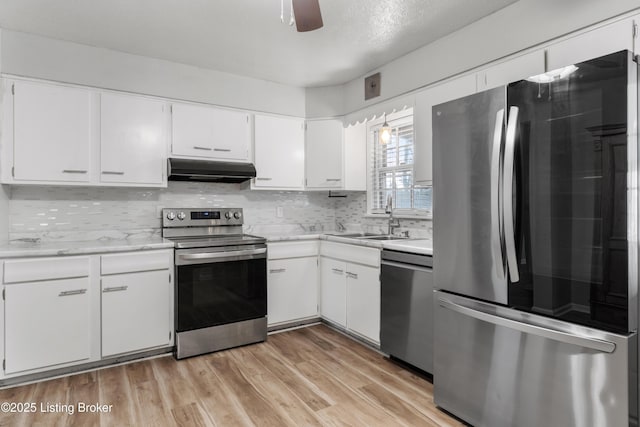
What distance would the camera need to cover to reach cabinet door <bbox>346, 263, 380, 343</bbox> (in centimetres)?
294

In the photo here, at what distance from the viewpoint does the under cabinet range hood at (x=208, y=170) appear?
10.4 feet

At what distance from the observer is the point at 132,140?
3088mm

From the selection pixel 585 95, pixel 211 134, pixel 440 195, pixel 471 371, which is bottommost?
pixel 471 371

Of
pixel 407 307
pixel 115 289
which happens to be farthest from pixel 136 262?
pixel 407 307

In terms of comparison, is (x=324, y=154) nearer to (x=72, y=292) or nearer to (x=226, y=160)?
(x=226, y=160)

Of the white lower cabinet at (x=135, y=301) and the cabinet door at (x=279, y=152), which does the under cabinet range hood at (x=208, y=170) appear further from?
the white lower cabinet at (x=135, y=301)

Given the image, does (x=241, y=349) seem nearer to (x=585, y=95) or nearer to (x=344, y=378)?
(x=344, y=378)

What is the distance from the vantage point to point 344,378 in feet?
8.44

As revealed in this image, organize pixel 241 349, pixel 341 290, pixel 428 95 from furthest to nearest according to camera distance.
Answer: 1. pixel 341 290
2. pixel 241 349
3. pixel 428 95

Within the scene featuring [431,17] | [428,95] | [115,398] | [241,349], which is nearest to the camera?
[115,398]

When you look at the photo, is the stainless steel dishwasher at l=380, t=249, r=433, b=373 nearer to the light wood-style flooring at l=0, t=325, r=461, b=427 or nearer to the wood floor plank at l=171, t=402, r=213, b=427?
the light wood-style flooring at l=0, t=325, r=461, b=427

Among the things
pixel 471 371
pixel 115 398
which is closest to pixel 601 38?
pixel 471 371

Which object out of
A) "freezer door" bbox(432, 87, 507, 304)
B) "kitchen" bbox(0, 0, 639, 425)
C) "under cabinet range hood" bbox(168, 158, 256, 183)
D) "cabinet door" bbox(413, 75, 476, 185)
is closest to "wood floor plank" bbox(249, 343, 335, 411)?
"kitchen" bbox(0, 0, 639, 425)

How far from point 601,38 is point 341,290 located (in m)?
2.53
